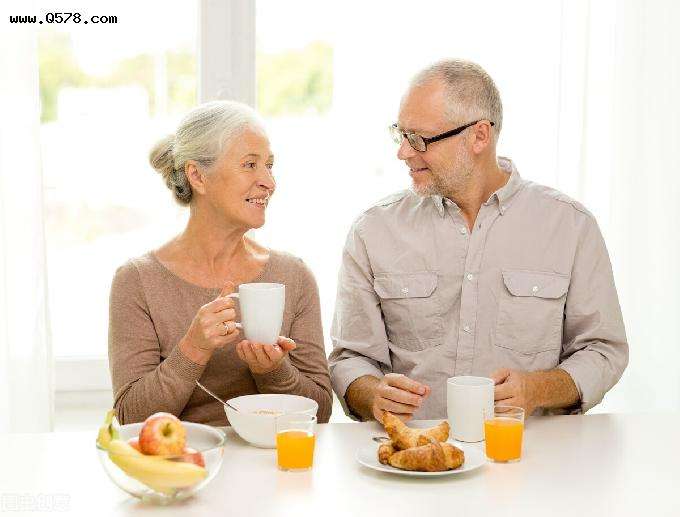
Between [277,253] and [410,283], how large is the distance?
0.35 metres

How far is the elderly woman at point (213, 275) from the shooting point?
2309 millimetres

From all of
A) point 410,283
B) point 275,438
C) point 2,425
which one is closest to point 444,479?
point 275,438

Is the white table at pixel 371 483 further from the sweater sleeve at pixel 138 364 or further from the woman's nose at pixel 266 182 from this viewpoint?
the woman's nose at pixel 266 182

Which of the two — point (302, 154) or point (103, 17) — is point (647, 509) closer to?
point (302, 154)

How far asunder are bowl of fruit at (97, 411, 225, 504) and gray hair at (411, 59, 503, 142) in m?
1.23

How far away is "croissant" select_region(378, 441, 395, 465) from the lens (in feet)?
5.74

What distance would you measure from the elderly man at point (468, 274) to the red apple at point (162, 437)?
0.89 metres

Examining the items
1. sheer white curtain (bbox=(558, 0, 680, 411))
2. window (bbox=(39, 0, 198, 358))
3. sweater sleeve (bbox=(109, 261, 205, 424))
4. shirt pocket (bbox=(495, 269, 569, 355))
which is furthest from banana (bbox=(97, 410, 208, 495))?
sheer white curtain (bbox=(558, 0, 680, 411))

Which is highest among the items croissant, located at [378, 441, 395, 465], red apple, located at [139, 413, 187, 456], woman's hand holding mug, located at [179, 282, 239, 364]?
woman's hand holding mug, located at [179, 282, 239, 364]

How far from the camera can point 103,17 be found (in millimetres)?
3203

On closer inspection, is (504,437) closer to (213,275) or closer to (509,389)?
(509,389)

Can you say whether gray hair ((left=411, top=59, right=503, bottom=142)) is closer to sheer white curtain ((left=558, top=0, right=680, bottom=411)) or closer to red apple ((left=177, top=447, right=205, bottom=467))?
sheer white curtain ((left=558, top=0, right=680, bottom=411))

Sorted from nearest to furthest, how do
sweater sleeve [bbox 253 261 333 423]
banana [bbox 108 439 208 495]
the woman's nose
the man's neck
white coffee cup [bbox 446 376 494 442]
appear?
banana [bbox 108 439 208 495], white coffee cup [bbox 446 376 494 442], sweater sleeve [bbox 253 261 333 423], the woman's nose, the man's neck

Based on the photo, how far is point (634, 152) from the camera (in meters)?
3.26
